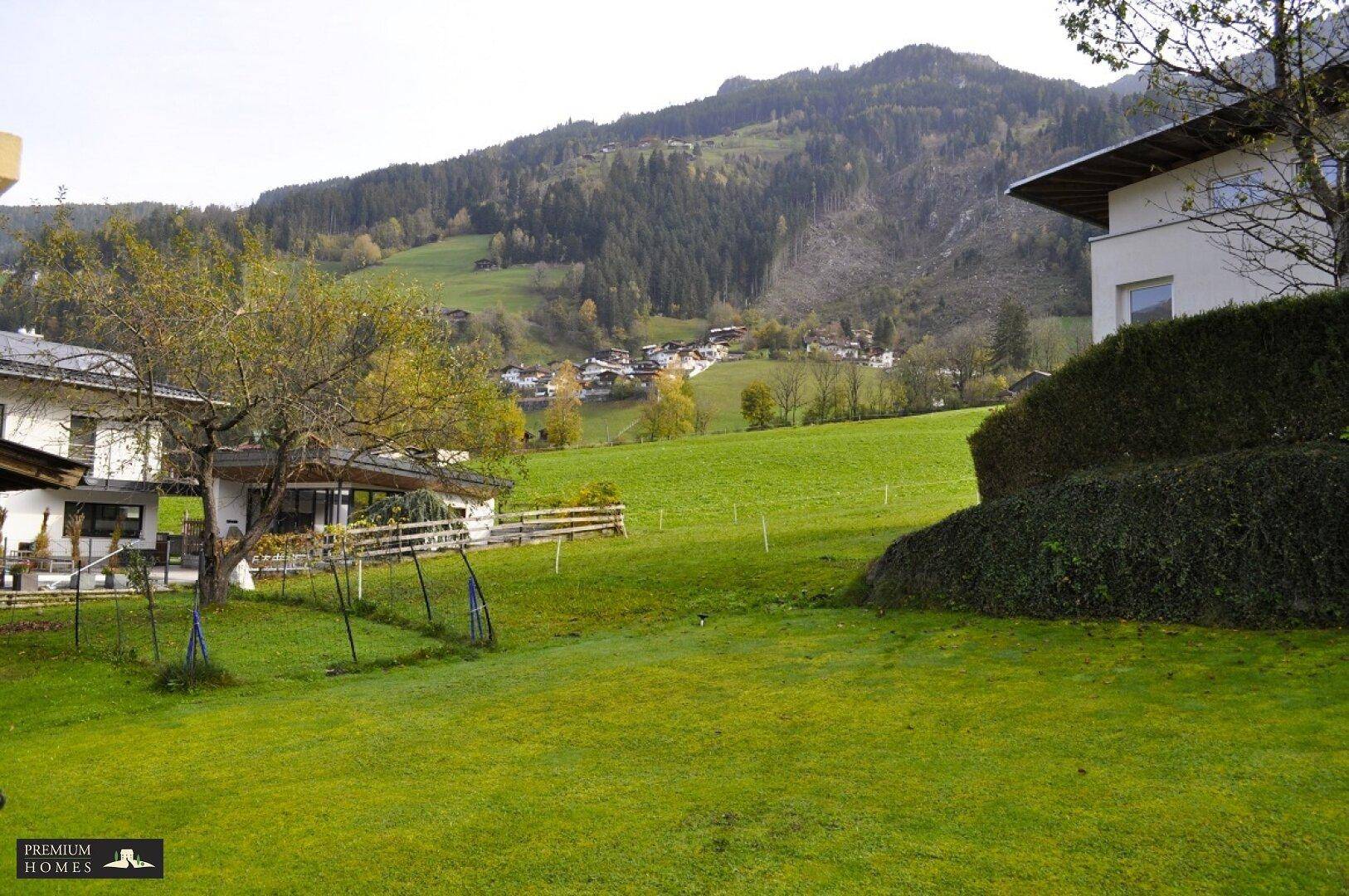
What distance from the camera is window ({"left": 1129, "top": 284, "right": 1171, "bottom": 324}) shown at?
70.3 feet

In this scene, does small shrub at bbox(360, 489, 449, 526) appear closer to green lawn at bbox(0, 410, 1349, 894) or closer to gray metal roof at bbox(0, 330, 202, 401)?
gray metal roof at bbox(0, 330, 202, 401)

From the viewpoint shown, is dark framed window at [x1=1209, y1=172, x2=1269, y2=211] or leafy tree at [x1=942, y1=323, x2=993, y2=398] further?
leafy tree at [x1=942, y1=323, x2=993, y2=398]

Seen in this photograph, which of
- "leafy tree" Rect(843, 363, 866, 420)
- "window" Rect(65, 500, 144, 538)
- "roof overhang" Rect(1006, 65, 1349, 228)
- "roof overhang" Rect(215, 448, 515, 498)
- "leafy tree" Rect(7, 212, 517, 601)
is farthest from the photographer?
"leafy tree" Rect(843, 363, 866, 420)

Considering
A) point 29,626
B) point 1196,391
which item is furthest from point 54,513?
point 1196,391

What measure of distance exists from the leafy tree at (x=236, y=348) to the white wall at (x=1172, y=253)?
16.7 metres

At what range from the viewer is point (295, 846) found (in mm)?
6707

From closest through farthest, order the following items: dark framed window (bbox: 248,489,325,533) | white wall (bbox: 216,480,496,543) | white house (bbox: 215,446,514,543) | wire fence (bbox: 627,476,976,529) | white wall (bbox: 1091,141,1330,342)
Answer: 1. white wall (bbox: 1091,141,1330,342)
2. white house (bbox: 215,446,514,543)
3. wire fence (bbox: 627,476,976,529)
4. white wall (bbox: 216,480,496,543)
5. dark framed window (bbox: 248,489,325,533)

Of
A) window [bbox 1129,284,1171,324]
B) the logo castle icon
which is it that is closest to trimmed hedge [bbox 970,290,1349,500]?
window [bbox 1129,284,1171,324]

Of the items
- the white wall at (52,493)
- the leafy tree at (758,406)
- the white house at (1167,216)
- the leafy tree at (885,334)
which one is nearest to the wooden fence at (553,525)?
the white wall at (52,493)

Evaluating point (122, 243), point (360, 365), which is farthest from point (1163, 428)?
point (122, 243)

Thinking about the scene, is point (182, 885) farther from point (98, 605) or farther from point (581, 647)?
point (98, 605)

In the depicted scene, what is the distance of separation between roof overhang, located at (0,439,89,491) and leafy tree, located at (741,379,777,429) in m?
76.7

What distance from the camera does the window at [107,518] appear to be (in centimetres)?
3491

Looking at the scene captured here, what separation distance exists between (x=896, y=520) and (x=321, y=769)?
890 inches
